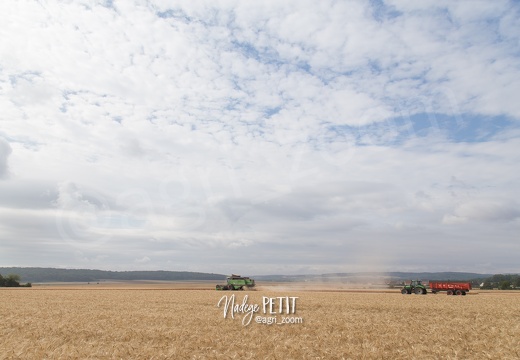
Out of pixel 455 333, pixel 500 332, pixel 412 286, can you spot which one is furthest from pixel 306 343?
pixel 412 286

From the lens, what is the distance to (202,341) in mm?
18672

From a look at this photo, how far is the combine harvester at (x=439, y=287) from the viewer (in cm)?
6362

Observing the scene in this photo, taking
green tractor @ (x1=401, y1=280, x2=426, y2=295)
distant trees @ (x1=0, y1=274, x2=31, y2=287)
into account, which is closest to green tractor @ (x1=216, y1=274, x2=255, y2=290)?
green tractor @ (x1=401, y1=280, x2=426, y2=295)

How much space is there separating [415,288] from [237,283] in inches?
1249

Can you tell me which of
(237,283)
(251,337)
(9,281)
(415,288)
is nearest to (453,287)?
(415,288)

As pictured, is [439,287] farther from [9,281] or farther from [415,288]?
[9,281]

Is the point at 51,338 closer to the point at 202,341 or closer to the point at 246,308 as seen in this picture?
the point at 202,341

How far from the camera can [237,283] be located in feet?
257

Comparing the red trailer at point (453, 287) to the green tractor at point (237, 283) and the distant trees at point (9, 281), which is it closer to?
the green tractor at point (237, 283)

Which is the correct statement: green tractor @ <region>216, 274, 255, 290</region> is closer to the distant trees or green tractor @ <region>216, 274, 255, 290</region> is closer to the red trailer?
the red trailer

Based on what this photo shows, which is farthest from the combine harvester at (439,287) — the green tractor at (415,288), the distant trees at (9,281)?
the distant trees at (9,281)

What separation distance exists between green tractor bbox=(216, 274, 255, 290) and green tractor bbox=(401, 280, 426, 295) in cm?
2789

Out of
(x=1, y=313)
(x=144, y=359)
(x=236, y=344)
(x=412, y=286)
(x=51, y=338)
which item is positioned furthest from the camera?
(x=412, y=286)

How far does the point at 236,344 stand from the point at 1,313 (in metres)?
23.2
